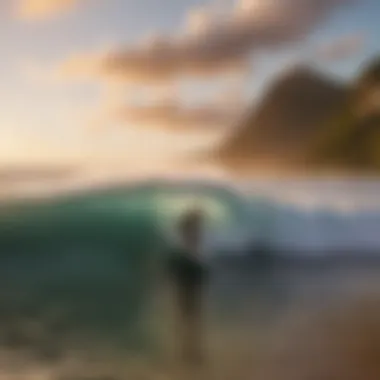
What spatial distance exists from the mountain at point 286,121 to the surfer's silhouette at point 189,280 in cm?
12

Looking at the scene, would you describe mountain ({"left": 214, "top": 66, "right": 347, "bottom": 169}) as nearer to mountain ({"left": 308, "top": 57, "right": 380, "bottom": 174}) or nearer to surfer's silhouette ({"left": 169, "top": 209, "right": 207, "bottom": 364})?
mountain ({"left": 308, "top": 57, "right": 380, "bottom": 174})

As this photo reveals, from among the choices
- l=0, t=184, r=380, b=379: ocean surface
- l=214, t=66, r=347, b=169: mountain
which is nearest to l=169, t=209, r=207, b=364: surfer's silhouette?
l=0, t=184, r=380, b=379: ocean surface

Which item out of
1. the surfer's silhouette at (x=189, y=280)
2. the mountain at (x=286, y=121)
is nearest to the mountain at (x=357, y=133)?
the mountain at (x=286, y=121)

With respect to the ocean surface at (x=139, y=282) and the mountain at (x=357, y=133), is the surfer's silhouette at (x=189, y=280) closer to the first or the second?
the ocean surface at (x=139, y=282)

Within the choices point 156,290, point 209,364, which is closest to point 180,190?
point 156,290

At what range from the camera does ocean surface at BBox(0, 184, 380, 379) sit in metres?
0.98

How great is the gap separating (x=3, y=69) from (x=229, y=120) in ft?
1.17

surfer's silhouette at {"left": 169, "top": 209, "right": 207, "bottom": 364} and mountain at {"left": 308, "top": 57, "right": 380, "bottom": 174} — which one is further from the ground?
mountain at {"left": 308, "top": 57, "right": 380, "bottom": 174}

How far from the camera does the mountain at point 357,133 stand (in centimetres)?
103

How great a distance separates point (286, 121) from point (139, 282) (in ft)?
1.09

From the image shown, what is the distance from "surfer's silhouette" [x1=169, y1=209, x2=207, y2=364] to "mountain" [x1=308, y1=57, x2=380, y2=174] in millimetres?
213

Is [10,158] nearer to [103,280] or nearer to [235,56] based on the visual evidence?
[103,280]

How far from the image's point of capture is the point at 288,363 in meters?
0.98

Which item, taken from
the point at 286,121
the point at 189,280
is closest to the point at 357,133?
the point at 286,121
